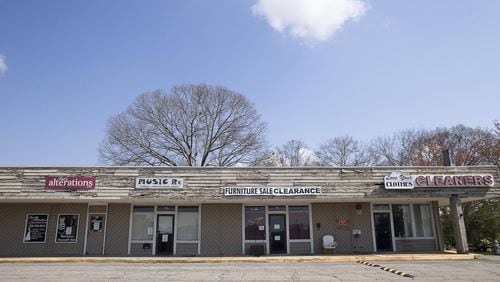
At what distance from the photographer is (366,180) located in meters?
19.2

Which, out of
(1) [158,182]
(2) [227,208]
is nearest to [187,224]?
(2) [227,208]

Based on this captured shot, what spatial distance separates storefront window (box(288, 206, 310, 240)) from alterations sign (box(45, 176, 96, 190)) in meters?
9.39

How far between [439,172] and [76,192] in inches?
648

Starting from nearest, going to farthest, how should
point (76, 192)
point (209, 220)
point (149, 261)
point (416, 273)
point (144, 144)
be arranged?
point (416, 273) → point (149, 261) → point (76, 192) → point (209, 220) → point (144, 144)

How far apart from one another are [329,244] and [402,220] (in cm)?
424

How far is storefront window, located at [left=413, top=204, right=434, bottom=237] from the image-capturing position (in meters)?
21.0

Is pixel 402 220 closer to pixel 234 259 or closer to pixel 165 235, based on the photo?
pixel 234 259

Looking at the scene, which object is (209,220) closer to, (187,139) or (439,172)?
(439,172)

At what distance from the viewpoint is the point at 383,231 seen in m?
20.8

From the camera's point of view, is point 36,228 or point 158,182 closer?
point 158,182

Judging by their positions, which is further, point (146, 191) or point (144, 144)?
point (144, 144)

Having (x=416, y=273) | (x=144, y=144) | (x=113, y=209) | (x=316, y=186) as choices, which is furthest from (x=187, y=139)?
(x=416, y=273)

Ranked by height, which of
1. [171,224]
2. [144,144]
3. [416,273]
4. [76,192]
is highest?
[144,144]

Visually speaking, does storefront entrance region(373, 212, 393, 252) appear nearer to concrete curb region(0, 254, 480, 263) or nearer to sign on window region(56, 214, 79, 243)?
concrete curb region(0, 254, 480, 263)
